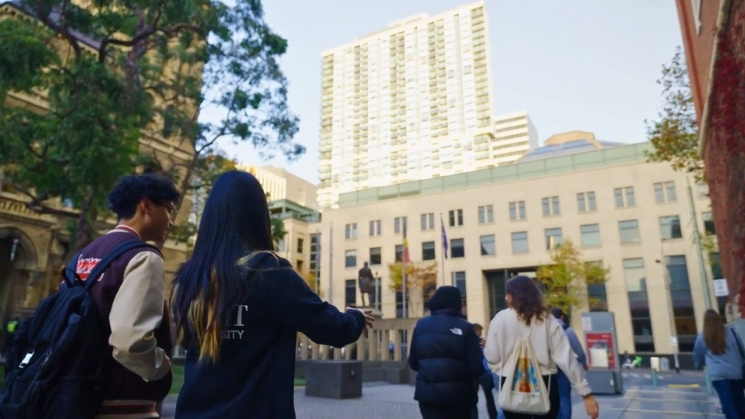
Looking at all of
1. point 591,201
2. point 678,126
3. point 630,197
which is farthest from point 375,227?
point 678,126

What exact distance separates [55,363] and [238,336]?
27.5 inches

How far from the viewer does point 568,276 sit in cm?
4206

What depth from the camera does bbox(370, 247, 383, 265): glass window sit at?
183ft

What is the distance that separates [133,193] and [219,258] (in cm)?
85

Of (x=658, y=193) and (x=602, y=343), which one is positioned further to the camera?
(x=658, y=193)

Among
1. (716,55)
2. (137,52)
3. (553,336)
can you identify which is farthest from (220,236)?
(137,52)

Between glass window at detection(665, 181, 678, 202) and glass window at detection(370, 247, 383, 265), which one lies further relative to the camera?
glass window at detection(370, 247, 383, 265)

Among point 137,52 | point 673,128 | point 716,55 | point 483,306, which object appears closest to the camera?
point 716,55

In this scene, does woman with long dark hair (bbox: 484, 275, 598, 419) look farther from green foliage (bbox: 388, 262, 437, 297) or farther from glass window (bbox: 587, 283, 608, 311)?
green foliage (bbox: 388, 262, 437, 297)

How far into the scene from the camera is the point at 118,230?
8.39 ft

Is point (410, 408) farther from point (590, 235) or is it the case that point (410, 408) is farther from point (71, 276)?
point (590, 235)

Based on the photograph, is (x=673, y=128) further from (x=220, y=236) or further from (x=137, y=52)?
(x=220, y=236)

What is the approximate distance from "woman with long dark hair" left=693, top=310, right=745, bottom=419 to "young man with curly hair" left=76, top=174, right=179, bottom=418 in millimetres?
6991

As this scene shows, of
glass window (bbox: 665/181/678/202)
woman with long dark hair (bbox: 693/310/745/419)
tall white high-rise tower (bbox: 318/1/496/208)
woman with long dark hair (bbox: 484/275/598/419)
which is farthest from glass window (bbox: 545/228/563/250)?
tall white high-rise tower (bbox: 318/1/496/208)
